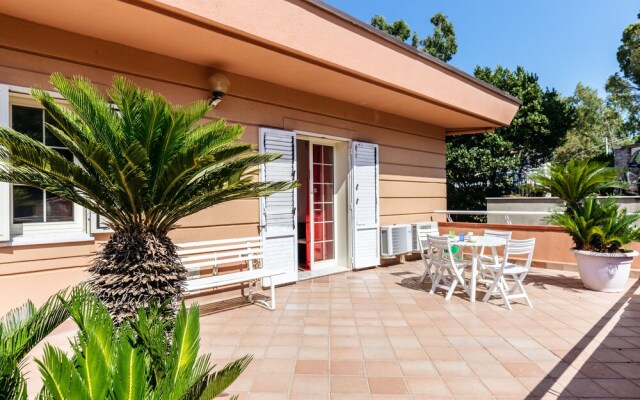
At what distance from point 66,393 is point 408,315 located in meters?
3.29

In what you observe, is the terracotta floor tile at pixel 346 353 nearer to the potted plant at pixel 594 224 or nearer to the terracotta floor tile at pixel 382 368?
the terracotta floor tile at pixel 382 368

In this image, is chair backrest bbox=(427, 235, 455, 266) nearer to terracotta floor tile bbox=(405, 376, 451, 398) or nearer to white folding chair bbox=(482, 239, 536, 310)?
white folding chair bbox=(482, 239, 536, 310)

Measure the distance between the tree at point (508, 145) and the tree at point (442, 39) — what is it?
165 inches

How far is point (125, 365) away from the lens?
45.3 inches

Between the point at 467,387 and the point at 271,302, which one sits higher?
the point at 271,302

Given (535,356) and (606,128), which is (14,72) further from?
(606,128)

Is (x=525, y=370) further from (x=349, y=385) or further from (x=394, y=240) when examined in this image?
(x=394, y=240)

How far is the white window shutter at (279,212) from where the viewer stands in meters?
4.75

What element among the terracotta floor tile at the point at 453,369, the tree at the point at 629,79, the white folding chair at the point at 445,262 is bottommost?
the terracotta floor tile at the point at 453,369

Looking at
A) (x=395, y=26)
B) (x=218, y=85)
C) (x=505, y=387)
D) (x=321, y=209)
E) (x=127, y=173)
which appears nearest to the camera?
(x=127, y=173)

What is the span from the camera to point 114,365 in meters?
1.22

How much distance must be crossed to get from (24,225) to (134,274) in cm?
201

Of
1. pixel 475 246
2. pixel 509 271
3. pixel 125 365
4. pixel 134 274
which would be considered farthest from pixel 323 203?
pixel 125 365

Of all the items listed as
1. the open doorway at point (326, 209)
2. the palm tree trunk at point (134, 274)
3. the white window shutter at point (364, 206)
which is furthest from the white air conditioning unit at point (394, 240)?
the palm tree trunk at point (134, 274)
